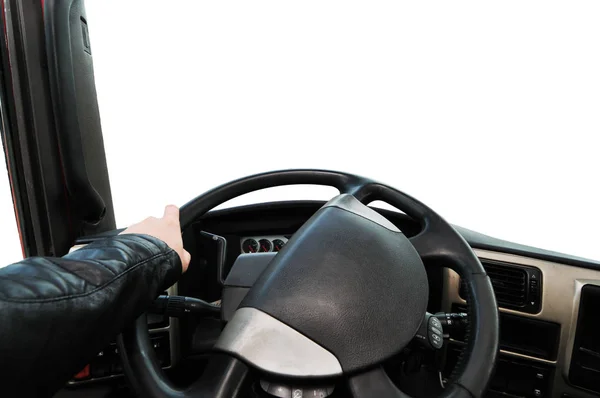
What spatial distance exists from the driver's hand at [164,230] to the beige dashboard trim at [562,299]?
80 cm

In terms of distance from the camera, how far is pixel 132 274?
537 mm

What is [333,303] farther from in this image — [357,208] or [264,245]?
[264,245]

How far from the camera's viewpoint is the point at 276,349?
61 cm

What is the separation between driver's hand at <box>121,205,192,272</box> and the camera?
25.6 inches

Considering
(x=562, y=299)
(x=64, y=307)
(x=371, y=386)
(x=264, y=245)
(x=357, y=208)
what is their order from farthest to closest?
1. (x=264, y=245)
2. (x=562, y=299)
3. (x=357, y=208)
4. (x=371, y=386)
5. (x=64, y=307)

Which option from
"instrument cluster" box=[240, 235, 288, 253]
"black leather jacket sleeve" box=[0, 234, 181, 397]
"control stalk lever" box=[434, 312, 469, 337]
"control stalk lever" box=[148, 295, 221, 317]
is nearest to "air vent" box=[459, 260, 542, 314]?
"control stalk lever" box=[434, 312, 469, 337]

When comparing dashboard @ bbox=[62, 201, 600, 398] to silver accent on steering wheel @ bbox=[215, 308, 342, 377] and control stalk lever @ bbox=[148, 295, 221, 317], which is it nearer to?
control stalk lever @ bbox=[148, 295, 221, 317]

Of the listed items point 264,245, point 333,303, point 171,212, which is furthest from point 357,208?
point 264,245

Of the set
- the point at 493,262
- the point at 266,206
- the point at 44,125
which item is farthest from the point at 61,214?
the point at 493,262

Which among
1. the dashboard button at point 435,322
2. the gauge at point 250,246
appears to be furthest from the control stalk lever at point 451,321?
the gauge at point 250,246

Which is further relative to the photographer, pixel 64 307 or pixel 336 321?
pixel 336 321

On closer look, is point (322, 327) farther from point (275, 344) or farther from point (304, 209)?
point (304, 209)

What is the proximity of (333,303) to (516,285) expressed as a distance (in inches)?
25.8

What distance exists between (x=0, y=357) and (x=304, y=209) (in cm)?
90
